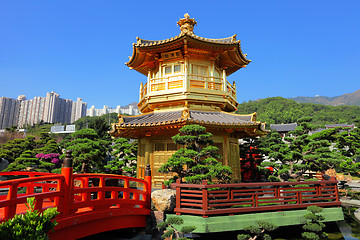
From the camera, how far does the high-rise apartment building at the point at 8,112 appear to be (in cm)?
9250

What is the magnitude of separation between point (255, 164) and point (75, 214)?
13.8 m

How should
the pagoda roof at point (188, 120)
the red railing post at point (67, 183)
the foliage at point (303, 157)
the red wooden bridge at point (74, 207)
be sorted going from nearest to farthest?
the red wooden bridge at point (74, 207)
the red railing post at point (67, 183)
the pagoda roof at point (188, 120)
the foliage at point (303, 157)

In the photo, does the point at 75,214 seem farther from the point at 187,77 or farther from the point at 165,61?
the point at 165,61

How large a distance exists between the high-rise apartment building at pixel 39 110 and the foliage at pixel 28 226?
10384cm

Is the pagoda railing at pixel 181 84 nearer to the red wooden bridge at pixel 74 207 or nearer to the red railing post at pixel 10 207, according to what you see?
the red wooden bridge at pixel 74 207

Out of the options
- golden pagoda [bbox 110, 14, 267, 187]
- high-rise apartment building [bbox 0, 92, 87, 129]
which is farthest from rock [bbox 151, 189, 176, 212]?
high-rise apartment building [bbox 0, 92, 87, 129]

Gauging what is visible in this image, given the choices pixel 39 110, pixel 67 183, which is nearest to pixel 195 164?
pixel 67 183

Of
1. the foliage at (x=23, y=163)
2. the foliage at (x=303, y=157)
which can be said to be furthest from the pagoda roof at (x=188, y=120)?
the foliage at (x=23, y=163)

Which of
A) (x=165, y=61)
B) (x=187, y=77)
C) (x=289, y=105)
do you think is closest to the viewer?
(x=187, y=77)

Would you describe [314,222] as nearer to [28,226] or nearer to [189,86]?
[189,86]

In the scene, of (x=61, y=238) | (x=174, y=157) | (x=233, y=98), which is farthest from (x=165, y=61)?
(x=61, y=238)

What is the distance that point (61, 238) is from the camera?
5.05 meters

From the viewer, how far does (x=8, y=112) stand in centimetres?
9575

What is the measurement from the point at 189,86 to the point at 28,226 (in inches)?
385
